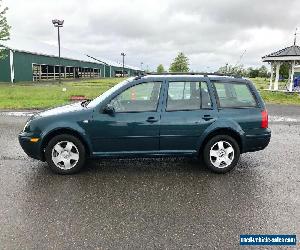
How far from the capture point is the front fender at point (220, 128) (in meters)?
5.52

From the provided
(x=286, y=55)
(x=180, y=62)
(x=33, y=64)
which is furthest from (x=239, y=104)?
(x=180, y=62)

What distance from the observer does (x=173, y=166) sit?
5992 mm

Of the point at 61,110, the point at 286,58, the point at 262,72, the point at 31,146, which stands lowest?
the point at 31,146

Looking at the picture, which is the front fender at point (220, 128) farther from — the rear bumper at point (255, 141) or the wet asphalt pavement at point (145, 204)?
the wet asphalt pavement at point (145, 204)

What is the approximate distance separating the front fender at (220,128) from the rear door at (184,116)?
2.5 inches

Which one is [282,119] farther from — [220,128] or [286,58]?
[286,58]

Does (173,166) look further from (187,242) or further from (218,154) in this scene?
(187,242)

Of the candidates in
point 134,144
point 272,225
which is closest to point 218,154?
point 134,144

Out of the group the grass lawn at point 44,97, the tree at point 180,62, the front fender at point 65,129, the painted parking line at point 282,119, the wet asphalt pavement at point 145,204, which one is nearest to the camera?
the wet asphalt pavement at point 145,204

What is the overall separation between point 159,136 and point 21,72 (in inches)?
1560

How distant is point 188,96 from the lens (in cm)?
562

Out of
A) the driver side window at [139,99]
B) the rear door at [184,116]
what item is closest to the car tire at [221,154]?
the rear door at [184,116]

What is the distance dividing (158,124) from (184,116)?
0.49m

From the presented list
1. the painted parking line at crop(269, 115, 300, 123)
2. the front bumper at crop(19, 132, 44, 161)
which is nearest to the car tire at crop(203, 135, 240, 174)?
the front bumper at crop(19, 132, 44, 161)
